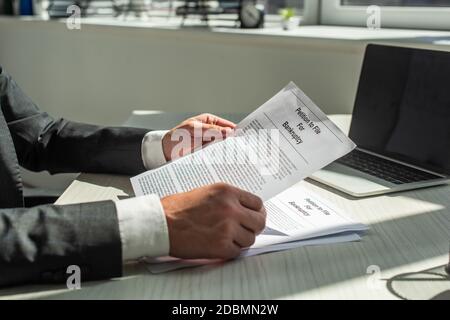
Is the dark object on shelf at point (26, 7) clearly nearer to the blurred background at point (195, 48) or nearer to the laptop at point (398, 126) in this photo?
the blurred background at point (195, 48)

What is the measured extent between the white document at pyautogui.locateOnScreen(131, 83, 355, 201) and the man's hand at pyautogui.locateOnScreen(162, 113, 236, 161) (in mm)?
99

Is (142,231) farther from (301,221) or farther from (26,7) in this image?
(26,7)

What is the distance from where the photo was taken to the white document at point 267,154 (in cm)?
86

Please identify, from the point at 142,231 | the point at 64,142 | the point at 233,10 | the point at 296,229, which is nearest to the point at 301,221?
the point at 296,229

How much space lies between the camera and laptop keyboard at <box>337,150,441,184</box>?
112cm

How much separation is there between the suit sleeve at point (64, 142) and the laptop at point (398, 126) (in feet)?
1.27

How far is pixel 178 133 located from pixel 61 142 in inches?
11.6

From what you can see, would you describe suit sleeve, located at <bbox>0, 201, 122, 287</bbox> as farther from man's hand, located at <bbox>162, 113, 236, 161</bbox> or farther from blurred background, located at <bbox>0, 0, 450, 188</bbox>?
blurred background, located at <bbox>0, 0, 450, 188</bbox>

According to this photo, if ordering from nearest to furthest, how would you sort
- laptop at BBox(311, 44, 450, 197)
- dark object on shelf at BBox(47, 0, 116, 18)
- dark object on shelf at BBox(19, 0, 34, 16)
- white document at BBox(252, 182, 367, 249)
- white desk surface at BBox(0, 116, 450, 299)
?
white desk surface at BBox(0, 116, 450, 299)
white document at BBox(252, 182, 367, 249)
laptop at BBox(311, 44, 450, 197)
dark object on shelf at BBox(47, 0, 116, 18)
dark object on shelf at BBox(19, 0, 34, 16)

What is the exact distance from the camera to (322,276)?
0.73 metres

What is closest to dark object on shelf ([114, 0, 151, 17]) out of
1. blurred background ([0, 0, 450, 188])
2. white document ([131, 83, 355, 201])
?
blurred background ([0, 0, 450, 188])

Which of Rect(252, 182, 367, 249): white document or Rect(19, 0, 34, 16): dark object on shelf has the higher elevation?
Rect(19, 0, 34, 16): dark object on shelf
